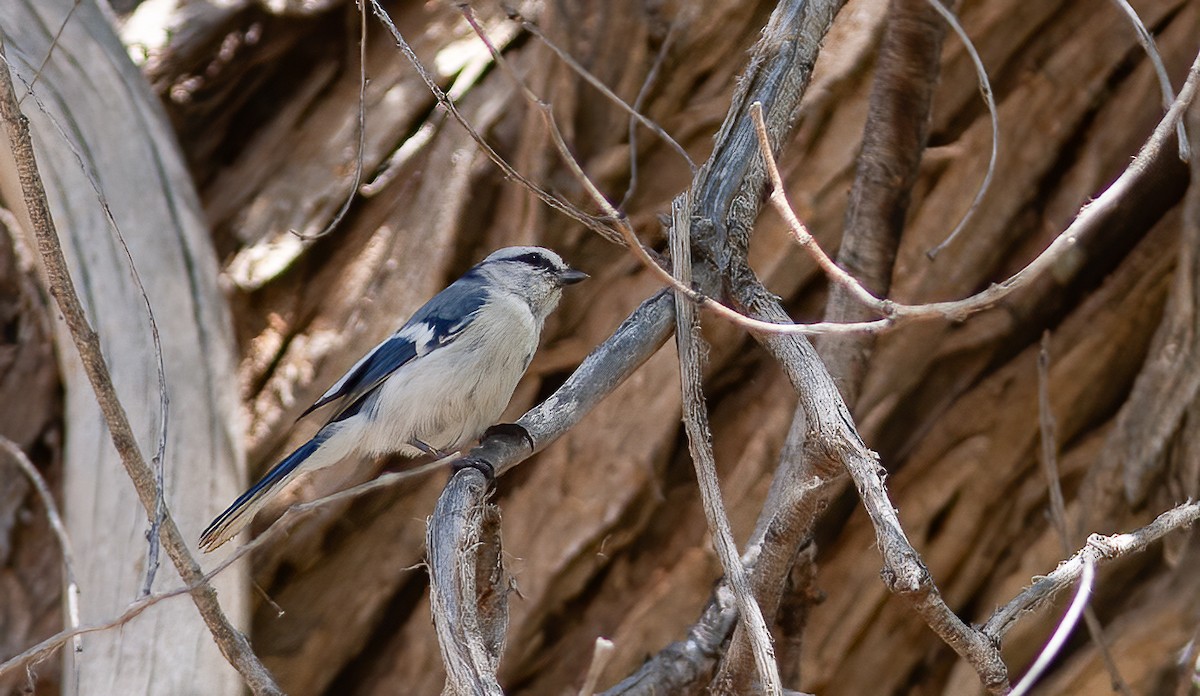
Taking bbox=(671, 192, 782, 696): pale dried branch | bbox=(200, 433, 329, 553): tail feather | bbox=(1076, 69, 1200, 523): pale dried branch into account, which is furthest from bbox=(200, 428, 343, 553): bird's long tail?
bbox=(1076, 69, 1200, 523): pale dried branch

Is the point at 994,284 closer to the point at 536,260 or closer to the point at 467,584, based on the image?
the point at 467,584

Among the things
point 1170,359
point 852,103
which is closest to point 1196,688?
point 1170,359

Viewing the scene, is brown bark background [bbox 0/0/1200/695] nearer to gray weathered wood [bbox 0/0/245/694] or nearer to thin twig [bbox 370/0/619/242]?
gray weathered wood [bbox 0/0/245/694]

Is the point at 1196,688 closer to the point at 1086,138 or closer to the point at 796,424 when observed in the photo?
the point at 796,424

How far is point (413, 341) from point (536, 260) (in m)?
0.41

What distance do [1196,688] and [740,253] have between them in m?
1.75

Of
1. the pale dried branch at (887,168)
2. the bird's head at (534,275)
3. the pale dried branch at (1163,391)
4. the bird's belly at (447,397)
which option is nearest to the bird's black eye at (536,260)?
the bird's head at (534,275)

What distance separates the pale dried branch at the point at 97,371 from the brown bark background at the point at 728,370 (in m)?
1.27

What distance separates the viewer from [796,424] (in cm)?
240

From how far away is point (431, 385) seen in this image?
8.47 feet

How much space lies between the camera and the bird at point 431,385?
2557mm

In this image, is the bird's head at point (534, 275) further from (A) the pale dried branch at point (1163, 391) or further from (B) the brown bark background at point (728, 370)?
(A) the pale dried branch at point (1163, 391)

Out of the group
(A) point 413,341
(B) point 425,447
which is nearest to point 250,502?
(B) point 425,447

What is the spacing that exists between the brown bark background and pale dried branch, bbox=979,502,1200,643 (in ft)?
4.94
